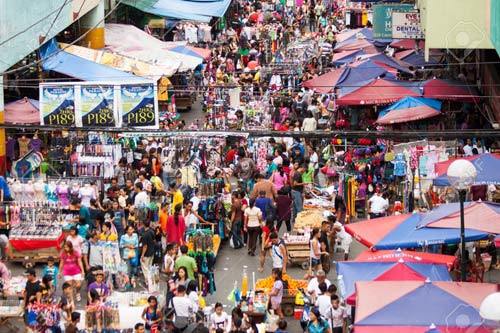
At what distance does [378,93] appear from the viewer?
111 ft

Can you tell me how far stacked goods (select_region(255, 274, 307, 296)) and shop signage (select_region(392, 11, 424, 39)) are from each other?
14.2 m

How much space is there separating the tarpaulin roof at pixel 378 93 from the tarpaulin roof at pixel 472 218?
12.9 m

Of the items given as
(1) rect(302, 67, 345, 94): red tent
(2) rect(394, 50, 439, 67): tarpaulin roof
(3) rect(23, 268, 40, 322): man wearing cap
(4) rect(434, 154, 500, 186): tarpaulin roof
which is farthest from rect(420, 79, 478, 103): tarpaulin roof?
(3) rect(23, 268, 40, 322): man wearing cap

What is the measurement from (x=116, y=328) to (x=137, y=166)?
10.4 meters

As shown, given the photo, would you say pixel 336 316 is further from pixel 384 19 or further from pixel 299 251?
pixel 384 19

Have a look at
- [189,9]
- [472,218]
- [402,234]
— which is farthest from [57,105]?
[189,9]

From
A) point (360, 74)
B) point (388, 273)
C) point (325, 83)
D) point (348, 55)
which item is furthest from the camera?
point (348, 55)

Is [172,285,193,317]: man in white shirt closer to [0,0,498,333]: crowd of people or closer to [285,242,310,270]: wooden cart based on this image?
[0,0,498,333]: crowd of people

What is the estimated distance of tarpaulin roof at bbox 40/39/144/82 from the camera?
116 ft

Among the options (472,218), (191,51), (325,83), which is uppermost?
(191,51)

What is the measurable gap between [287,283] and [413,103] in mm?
12160

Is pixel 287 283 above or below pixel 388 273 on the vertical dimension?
below

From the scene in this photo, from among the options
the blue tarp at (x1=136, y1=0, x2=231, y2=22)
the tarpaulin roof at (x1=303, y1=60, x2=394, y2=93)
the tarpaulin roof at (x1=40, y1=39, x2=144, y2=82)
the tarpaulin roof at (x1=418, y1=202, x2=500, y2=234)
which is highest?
the blue tarp at (x1=136, y1=0, x2=231, y2=22)

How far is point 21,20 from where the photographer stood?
109ft
